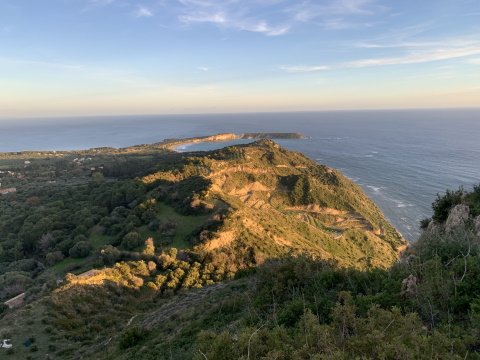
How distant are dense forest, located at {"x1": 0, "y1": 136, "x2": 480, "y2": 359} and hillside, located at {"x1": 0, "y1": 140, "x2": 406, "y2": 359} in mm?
164

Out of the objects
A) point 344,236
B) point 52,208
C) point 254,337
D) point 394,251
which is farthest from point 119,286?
point 394,251

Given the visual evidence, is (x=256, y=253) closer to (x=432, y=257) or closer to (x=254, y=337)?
(x=432, y=257)

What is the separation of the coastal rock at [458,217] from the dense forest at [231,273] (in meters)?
0.07

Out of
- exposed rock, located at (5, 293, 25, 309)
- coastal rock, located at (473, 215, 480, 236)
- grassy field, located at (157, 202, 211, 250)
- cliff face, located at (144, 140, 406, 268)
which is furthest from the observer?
cliff face, located at (144, 140, 406, 268)

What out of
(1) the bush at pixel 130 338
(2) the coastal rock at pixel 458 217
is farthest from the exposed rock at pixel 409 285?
(1) the bush at pixel 130 338

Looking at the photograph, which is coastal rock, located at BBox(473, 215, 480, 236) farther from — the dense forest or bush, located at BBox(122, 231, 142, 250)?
bush, located at BBox(122, 231, 142, 250)

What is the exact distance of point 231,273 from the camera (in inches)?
973

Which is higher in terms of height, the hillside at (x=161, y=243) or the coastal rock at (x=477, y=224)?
the coastal rock at (x=477, y=224)

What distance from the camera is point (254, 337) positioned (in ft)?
17.7

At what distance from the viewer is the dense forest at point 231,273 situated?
5.59 meters

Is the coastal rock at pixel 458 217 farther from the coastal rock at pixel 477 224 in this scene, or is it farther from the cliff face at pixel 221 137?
the cliff face at pixel 221 137

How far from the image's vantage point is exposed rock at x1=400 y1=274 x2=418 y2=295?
741 centimetres

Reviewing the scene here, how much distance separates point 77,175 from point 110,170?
33.6 feet

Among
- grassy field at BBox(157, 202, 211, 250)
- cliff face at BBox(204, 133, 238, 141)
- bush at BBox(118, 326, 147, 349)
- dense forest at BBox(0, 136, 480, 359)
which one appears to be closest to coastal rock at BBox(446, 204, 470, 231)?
dense forest at BBox(0, 136, 480, 359)
